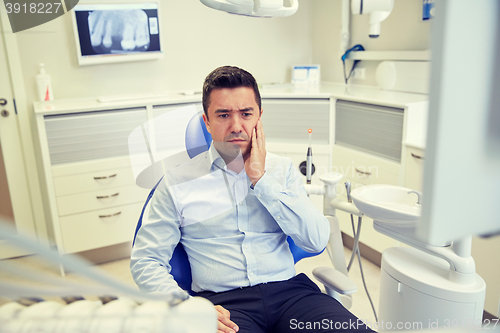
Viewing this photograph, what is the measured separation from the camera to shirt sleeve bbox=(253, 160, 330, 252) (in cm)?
118

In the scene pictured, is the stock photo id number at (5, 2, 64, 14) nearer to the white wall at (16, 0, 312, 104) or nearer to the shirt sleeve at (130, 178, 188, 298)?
the white wall at (16, 0, 312, 104)

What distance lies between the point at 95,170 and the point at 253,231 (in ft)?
4.89

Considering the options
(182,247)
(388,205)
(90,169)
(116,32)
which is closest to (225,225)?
(182,247)

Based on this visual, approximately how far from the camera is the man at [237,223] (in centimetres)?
117

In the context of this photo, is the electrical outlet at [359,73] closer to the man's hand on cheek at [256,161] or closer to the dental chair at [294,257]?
the dental chair at [294,257]

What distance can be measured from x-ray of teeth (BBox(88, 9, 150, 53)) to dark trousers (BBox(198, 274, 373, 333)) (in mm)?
2017

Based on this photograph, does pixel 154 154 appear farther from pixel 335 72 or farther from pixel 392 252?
pixel 335 72

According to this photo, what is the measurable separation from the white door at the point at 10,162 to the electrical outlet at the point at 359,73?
Answer: 233cm

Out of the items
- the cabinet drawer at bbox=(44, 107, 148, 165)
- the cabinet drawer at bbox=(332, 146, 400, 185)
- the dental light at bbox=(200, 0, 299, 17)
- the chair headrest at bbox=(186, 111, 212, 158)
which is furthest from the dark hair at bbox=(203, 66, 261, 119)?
the cabinet drawer at bbox=(44, 107, 148, 165)

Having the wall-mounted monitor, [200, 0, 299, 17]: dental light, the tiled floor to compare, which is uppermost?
the wall-mounted monitor

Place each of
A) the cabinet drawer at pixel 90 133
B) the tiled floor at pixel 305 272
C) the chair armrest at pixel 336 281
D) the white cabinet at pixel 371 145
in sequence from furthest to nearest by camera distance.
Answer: the cabinet drawer at pixel 90 133
the white cabinet at pixel 371 145
the chair armrest at pixel 336 281
the tiled floor at pixel 305 272

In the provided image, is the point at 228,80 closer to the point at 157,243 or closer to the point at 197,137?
the point at 197,137

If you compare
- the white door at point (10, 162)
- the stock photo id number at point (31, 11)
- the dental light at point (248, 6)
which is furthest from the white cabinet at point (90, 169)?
the dental light at point (248, 6)

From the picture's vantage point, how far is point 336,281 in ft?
3.86
